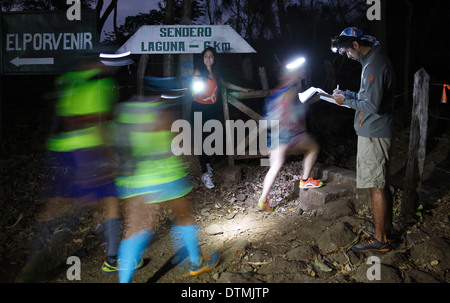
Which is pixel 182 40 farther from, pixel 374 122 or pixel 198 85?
pixel 374 122

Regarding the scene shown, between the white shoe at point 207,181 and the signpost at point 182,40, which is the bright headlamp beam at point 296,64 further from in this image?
the white shoe at point 207,181

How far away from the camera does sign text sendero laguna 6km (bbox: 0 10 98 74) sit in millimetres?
6625

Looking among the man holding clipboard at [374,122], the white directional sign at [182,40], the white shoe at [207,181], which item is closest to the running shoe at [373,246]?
the man holding clipboard at [374,122]

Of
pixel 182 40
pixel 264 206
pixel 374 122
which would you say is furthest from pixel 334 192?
pixel 182 40

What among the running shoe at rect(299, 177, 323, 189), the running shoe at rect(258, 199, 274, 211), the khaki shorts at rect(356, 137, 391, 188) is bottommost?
the running shoe at rect(258, 199, 274, 211)

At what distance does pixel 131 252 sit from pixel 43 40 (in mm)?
4905

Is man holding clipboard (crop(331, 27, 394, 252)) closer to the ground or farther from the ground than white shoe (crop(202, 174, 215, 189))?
farther from the ground

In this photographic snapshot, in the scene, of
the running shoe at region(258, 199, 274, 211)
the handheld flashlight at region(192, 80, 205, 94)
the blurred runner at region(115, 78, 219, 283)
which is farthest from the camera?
the handheld flashlight at region(192, 80, 205, 94)

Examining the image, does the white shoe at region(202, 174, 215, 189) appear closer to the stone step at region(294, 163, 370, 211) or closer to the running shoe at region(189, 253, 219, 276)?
the stone step at region(294, 163, 370, 211)

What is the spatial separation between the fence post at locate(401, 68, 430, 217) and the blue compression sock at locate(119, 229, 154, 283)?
3.24m

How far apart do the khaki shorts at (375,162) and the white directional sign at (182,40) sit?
3370mm

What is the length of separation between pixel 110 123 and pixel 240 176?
3402mm

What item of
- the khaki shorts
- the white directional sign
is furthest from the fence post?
the white directional sign

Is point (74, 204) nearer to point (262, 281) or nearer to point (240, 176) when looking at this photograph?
point (240, 176)
